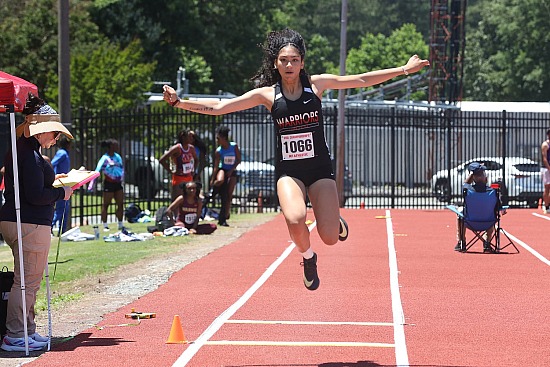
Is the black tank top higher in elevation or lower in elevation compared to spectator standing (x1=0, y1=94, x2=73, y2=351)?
higher

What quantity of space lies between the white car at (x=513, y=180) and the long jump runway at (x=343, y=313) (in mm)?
11254

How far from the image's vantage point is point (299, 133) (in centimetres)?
905

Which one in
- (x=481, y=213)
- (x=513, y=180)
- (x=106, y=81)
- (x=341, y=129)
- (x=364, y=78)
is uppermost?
(x=106, y=81)

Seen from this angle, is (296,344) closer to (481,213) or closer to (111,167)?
(481,213)

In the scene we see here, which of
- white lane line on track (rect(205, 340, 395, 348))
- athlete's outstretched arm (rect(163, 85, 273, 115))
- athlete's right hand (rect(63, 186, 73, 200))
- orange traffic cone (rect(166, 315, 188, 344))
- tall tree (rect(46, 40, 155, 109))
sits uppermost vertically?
tall tree (rect(46, 40, 155, 109))

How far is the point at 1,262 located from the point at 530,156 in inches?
805

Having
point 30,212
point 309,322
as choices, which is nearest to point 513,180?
point 309,322

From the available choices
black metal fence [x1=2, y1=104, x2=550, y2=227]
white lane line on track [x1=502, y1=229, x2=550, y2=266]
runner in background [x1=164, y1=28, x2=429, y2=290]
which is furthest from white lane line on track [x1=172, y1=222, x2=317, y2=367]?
black metal fence [x1=2, y1=104, x2=550, y2=227]

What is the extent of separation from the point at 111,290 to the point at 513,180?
738 inches

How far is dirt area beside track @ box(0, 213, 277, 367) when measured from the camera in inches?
398

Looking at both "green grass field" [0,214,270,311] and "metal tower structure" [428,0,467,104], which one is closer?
"green grass field" [0,214,270,311]

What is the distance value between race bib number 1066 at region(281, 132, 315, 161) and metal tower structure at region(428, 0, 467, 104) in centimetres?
3357

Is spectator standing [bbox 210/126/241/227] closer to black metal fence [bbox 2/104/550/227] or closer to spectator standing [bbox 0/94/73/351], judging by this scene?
black metal fence [bbox 2/104/550/227]

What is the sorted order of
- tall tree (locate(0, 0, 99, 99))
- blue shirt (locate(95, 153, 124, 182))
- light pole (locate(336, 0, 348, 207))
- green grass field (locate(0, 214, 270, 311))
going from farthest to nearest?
tall tree (locate(0, 0, 99, 99)) < light pole (locate(336, 0, 348, 207)) < blue shirt (locate(95, 153, 124, 182)) < green grass field (locate(0, 214, 270, 311))
